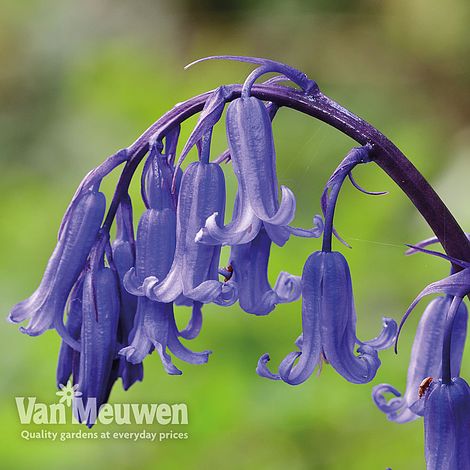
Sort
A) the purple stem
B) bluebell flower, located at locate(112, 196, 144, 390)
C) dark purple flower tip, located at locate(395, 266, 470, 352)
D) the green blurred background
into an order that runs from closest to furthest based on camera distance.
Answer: dark purple flower tip, located at locate(395, 266, 470, 352) < the purple stem < bluebell flower, located at locate(112, 196, 144, 390) < the green blurred background

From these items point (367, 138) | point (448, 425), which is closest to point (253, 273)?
point (367, 138)

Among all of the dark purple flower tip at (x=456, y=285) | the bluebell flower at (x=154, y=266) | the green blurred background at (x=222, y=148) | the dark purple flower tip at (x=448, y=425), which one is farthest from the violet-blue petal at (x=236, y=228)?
the green blurred background at (x=222, y=148)

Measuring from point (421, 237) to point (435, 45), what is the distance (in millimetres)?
2279

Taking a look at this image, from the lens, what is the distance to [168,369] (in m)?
1.57

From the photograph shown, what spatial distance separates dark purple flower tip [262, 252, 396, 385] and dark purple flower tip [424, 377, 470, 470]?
5.2 inches

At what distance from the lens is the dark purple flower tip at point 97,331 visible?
5.41 ft

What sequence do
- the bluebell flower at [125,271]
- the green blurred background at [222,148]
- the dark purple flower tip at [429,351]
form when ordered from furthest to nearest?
the green blurred background at [222,148] < the dark purple flower tip at [429,351] < the bluebell flower at [125,271]

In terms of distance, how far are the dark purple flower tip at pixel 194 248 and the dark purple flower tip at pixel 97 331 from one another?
102 mm

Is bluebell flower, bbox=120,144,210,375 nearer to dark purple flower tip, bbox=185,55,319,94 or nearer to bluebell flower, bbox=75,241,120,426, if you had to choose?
bluebell flower, bbox=75,241,120,426

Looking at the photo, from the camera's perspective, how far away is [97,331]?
1.66 metres

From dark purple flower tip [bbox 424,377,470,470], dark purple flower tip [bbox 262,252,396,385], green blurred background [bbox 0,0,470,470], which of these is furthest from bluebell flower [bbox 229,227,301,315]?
green blurred background [bbox 0,0,470,470]

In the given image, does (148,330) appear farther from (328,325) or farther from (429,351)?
(429,351)

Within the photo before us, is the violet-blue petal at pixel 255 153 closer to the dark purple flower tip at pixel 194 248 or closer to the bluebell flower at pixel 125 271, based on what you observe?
the dark purple flower tip at pixel 194 248

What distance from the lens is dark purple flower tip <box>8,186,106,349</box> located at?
1630mm
